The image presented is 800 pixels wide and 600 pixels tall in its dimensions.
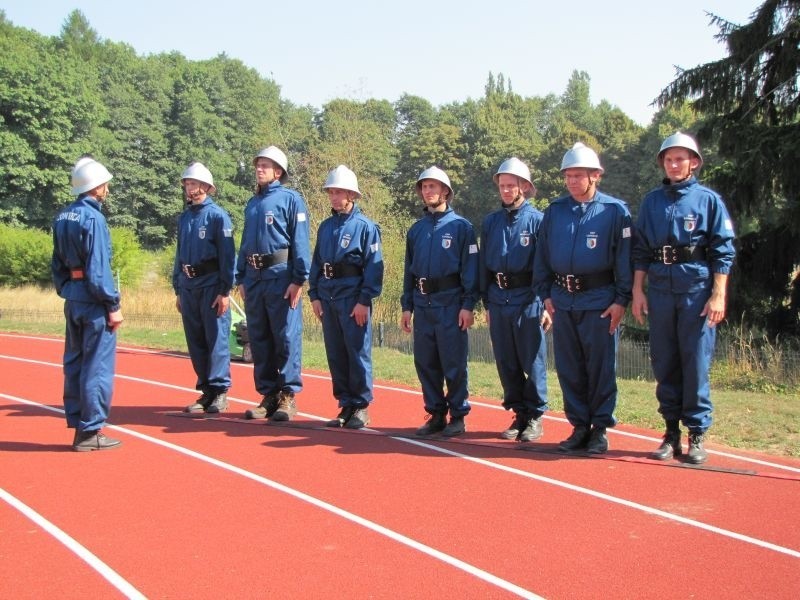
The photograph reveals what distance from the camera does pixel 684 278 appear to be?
21.2ft

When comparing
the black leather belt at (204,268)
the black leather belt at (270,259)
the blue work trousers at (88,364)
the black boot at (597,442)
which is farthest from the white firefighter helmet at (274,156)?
the black boot at (597,442)

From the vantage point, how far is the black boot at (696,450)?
21.5ft

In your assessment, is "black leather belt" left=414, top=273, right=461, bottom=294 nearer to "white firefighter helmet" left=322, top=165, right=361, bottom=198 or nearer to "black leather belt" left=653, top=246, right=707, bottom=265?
"white firefighter helmet" left=322, top=165, right=361, bottom=198

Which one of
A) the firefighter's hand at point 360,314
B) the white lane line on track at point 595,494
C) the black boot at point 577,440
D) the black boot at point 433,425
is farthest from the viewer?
the firefighter's hand at point 360,314

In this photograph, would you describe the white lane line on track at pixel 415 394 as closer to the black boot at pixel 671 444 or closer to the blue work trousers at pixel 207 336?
the black boot at pixel 671 444

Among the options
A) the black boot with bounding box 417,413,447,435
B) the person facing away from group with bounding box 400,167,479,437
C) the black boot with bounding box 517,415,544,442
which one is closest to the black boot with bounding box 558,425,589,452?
the black boot with bounding box 517,415,544,442

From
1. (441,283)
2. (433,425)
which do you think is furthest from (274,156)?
(433,425)

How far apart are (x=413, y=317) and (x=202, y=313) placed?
227 cm

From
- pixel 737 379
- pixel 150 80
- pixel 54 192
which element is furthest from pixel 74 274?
pixel 150 80

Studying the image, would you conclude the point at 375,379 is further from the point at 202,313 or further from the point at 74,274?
the point at 74,274

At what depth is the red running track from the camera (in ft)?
14.5

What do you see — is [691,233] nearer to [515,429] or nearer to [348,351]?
[515,429]

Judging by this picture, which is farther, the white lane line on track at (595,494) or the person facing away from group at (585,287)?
the person facing away from group at (585,287)

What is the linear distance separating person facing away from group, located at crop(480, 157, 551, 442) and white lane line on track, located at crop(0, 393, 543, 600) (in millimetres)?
2360
